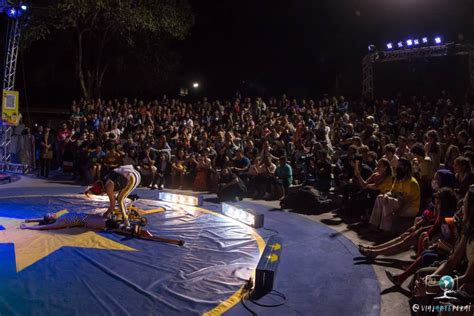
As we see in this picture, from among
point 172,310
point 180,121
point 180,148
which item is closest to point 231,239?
point 172,310

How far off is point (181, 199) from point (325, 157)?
11.4ft

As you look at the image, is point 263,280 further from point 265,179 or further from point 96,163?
point 96,163

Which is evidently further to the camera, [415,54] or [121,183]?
[415,54]

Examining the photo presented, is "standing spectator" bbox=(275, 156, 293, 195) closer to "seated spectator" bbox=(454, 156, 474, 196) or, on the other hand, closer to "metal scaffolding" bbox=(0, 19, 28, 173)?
"seated spectator" bbox=(454, 156, 474, 196)

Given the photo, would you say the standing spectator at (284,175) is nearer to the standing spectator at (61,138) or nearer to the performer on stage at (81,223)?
the performer on stage at (81,223)

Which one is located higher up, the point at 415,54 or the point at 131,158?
the point at 415,54

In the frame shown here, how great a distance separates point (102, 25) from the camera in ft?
72.0

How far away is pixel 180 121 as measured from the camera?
1661 cm

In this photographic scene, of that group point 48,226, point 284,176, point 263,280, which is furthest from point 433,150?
point 48,226

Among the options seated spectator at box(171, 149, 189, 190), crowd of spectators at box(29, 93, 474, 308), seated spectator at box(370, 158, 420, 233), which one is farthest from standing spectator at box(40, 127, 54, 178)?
seated spectator at box(370, 158, 420, 233)

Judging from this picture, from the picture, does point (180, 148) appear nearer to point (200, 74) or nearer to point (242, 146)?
point (242, 146)

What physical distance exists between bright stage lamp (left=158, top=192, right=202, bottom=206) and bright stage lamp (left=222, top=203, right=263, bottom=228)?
3.02ft

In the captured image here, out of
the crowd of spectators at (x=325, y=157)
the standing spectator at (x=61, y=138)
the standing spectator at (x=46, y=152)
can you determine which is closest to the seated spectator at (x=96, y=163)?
the crowd of spectators at (x=325, y=157)

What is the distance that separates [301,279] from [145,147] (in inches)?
329
